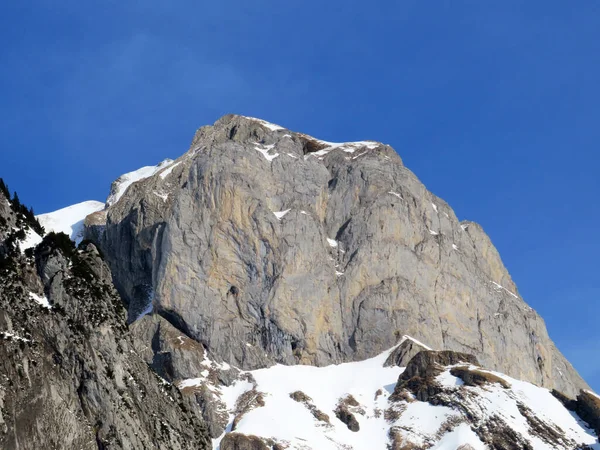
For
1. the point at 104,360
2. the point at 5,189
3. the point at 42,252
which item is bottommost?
the point at 104,360

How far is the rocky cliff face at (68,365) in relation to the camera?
8544 centimetres

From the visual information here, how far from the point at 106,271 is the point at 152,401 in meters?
15.6

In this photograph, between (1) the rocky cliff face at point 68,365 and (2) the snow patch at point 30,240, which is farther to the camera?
(2) the snow patch at point 30,240

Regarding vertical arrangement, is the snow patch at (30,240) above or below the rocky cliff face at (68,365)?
above

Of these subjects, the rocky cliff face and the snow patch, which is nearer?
the rocky cliff face

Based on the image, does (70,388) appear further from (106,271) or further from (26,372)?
(106,271)

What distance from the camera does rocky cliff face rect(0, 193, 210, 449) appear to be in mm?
85438

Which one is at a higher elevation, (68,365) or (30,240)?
(30,240)

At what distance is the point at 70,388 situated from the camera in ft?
297

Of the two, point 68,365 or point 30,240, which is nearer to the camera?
point 68,365

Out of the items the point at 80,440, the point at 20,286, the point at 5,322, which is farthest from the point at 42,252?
the point at 80,440

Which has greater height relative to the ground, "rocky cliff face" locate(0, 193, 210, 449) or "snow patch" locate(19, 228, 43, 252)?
"snow patch" locate(19, 228, 43, 252)

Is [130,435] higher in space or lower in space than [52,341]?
lower

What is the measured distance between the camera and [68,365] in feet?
301
